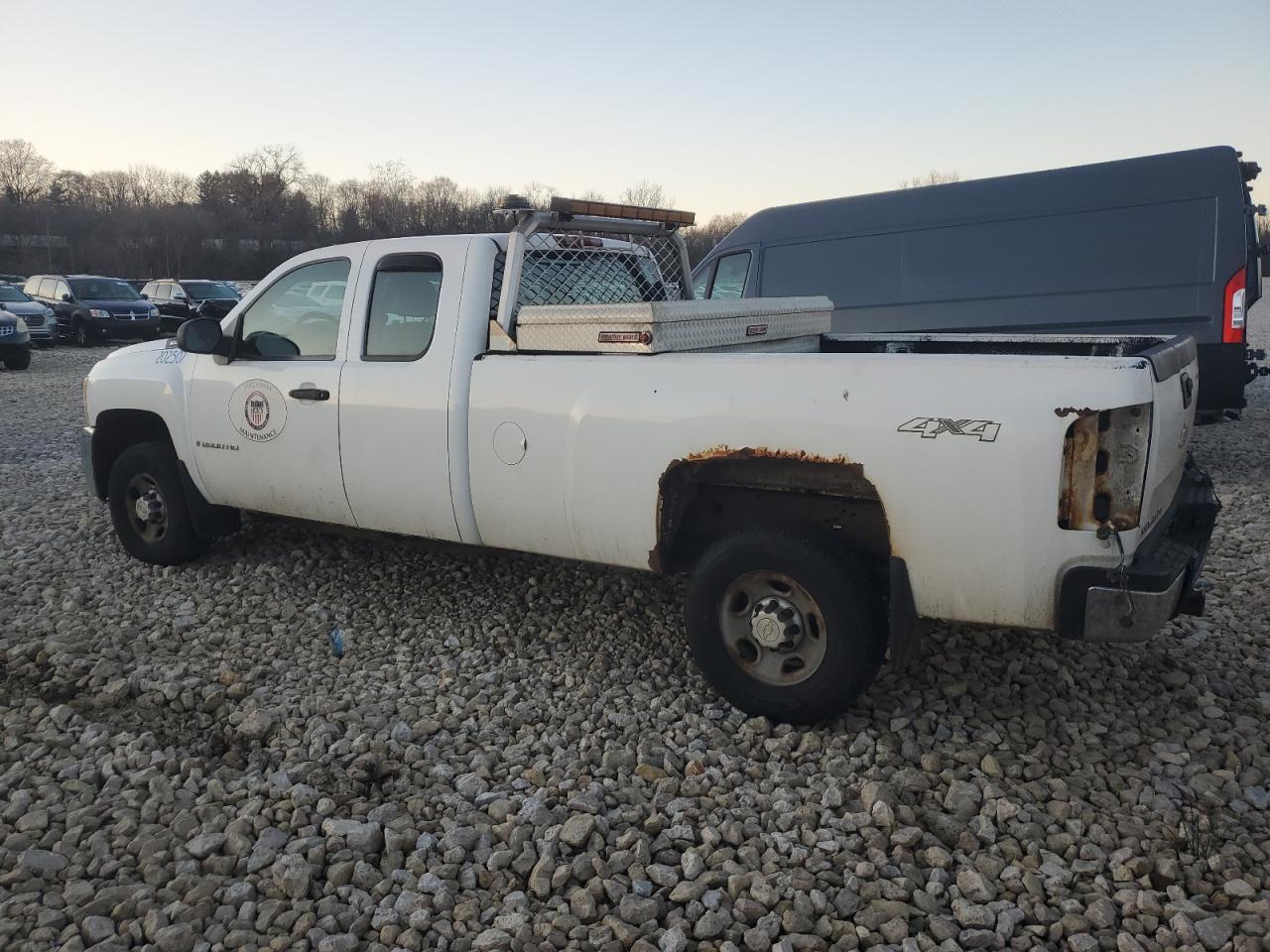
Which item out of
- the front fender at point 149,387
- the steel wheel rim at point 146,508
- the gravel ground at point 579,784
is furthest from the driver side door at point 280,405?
the gravel ground at point 579,784

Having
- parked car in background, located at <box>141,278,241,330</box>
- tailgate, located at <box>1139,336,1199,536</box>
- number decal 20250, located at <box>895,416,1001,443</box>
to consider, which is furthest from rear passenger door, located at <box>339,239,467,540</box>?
parked car in background, located at <box>141,278,241,330</box>

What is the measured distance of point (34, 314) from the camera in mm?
21141

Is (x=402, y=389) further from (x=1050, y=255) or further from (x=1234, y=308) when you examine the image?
(x=1234, y=308)

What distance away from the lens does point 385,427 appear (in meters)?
4.73

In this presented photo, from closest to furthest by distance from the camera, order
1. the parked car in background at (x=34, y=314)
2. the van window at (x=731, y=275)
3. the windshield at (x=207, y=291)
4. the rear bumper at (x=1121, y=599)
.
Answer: the rear bumper at (x=1121, y=599) → the van window at (x=731, y=275) → the parked car in background at (x=34, y=314) → the windshield at (x=207, y=291)

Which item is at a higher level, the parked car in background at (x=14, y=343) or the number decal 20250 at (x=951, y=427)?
the number decal 20250 at (x=951, y=427)

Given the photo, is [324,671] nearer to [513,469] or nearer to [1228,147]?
[513,469]

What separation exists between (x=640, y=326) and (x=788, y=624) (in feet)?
4.49

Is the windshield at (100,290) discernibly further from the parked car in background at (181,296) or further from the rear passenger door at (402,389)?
the rear passenger door at (402,389)

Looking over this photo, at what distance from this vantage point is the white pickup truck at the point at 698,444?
3209 mm

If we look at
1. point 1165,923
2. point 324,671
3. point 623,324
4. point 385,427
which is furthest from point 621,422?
point 1165,923

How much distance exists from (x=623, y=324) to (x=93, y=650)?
124 inches

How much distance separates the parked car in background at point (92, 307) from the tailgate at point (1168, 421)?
24.8 m

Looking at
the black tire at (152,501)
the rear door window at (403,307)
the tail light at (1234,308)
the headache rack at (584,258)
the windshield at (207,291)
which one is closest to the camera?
the headache rack at (584,258)
